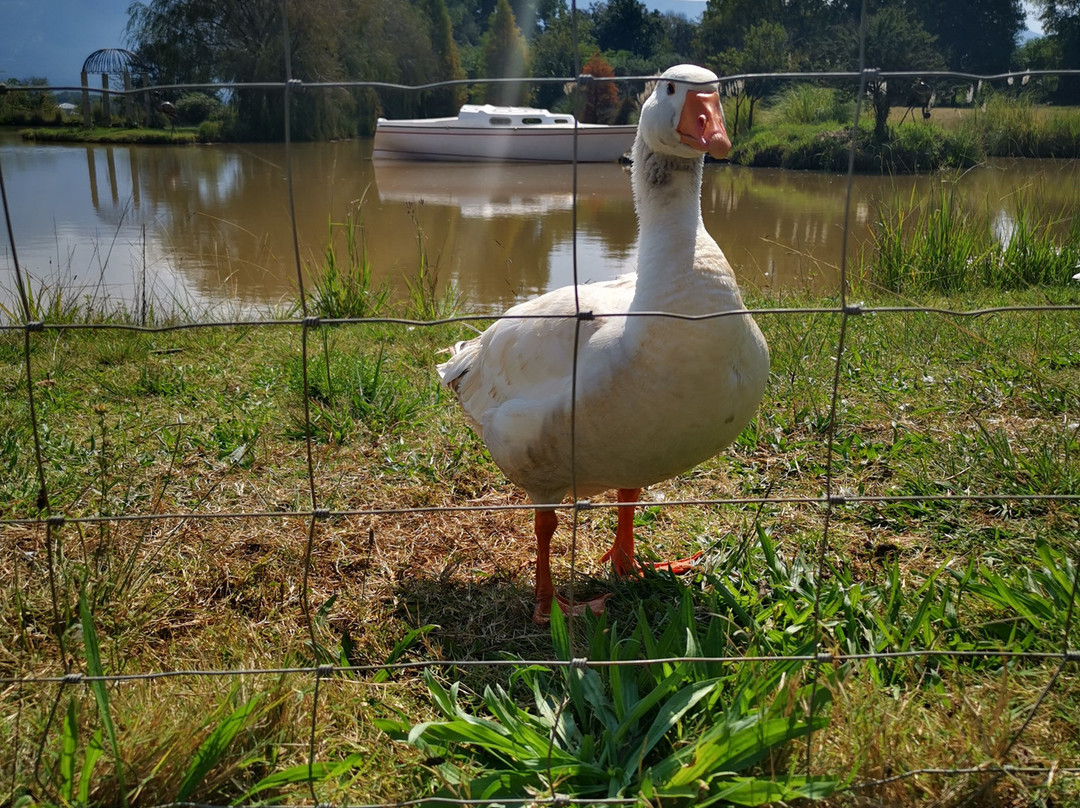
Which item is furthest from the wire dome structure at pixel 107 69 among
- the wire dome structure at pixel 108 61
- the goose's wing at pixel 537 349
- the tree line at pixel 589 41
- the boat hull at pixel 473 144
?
the boat hull at pixel 473 144

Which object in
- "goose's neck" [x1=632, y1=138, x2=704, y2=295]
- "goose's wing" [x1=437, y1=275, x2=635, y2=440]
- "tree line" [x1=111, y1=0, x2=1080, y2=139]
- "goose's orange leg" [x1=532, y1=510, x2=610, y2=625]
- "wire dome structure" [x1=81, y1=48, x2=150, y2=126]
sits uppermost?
"tree line" [x1=111, y1=0, x2=1080, y2=139]

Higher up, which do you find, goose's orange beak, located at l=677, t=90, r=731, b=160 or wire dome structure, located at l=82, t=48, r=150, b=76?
wire dome structure, located at l=82, t=48, r=150, b=76

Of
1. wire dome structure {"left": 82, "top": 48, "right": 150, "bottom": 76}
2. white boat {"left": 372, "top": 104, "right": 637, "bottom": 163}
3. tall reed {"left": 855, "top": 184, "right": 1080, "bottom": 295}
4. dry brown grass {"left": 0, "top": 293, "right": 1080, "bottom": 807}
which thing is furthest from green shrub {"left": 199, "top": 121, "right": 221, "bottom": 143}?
white boat {"left": 372, "top": 104, "right": 637, "bottom": 163}

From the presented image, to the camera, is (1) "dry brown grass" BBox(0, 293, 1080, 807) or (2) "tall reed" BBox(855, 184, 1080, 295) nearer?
(1) "dry brown grass" BBox(0, 293, 1080, 807)

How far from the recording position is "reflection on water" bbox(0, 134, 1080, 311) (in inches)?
297

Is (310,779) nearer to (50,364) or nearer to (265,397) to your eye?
(265,397)

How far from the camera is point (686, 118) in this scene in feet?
8.27

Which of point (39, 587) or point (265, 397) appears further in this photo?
point (265, 397)

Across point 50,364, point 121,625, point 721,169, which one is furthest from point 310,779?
point 721,169

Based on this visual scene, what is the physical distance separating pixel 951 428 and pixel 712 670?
2057mm

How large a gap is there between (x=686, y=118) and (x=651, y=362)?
749 mm

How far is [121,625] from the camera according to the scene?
247 cm

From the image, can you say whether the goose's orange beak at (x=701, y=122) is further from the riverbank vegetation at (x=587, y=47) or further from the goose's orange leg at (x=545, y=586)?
the goose's orange leg at (x=545, y=586)

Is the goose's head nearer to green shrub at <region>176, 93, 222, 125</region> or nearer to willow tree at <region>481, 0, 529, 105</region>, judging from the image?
willow tree at <region>481, 0, 529, 105</region>
